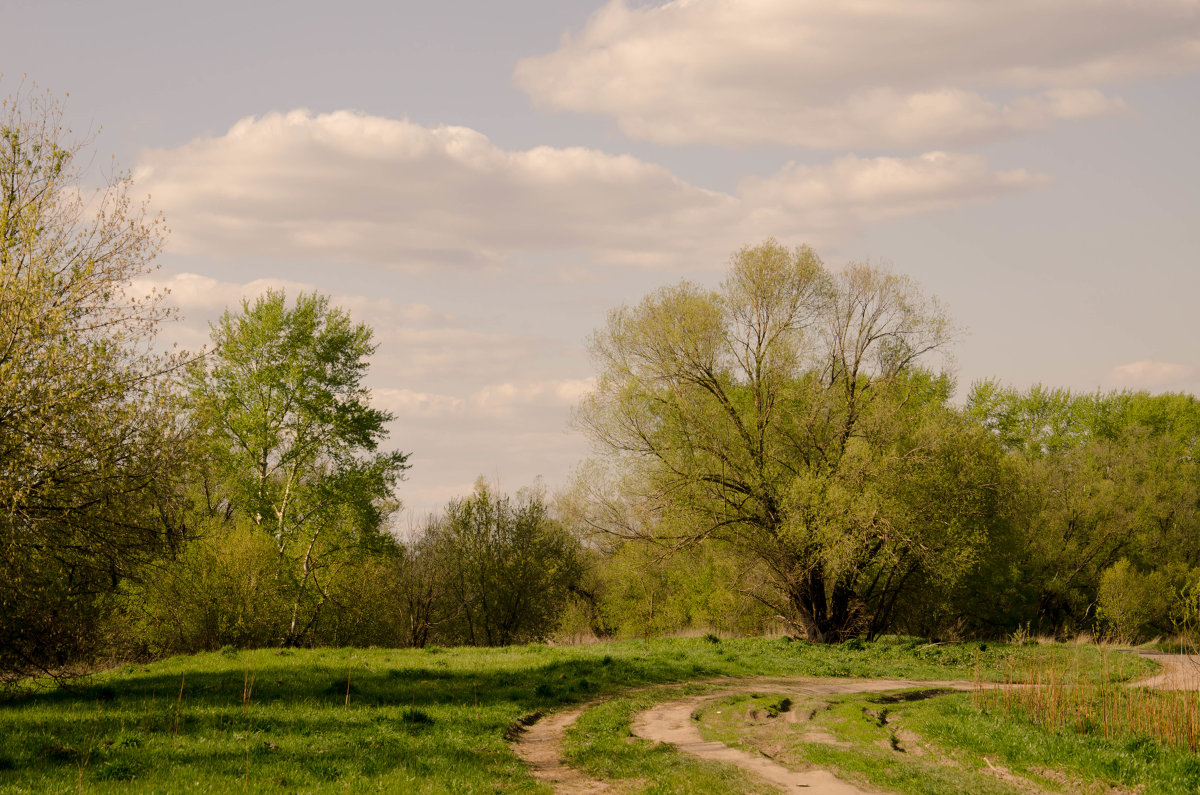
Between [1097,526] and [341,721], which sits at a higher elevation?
[1097,526]

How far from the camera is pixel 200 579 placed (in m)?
30.4

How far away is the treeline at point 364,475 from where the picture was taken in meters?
16.1

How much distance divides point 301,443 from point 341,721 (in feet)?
78.9

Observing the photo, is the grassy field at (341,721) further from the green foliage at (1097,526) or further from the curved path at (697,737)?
the green foliage at (1097,526)

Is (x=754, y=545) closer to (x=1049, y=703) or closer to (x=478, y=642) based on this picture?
(x=1049, y=703)

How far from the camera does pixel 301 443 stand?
37000mm

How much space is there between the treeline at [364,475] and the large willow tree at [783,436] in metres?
0.10

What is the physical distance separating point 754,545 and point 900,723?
1520cm

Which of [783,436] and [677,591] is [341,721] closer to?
→ [783,436]

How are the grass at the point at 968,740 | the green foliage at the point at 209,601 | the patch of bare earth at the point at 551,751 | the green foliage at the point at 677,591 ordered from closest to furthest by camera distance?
the patch of bare earth at the point at 551,751 → the grass at the point at 968,740 → the green foliage at the point at 209,601 → the green foliage at the point at 677,591

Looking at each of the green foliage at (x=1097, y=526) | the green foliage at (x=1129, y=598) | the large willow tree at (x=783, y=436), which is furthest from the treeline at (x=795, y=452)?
the green foliage at (x=1129, y=598)

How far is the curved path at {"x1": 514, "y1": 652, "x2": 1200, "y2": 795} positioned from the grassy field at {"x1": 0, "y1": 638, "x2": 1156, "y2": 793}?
43cm

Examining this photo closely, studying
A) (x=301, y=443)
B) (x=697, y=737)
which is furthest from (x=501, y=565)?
(x=697, y=737)

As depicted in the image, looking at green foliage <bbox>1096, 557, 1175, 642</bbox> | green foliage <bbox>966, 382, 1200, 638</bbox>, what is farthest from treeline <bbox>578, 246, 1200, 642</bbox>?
green foliage <bbox>1096, 557, 1175, 642</bbox>
